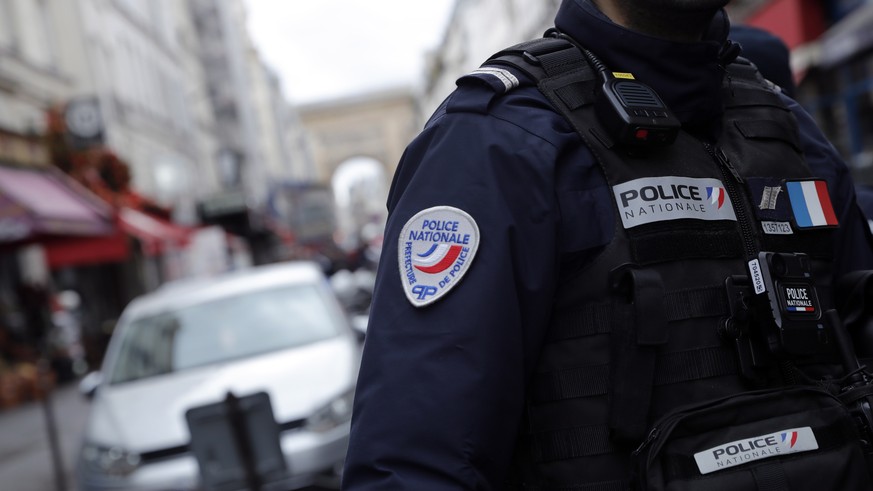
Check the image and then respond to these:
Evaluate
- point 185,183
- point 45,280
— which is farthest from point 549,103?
point 185,183

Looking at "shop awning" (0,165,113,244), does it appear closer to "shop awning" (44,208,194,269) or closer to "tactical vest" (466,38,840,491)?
"shop awning" (44,208,194,269)

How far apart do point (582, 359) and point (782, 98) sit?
31.8 inches

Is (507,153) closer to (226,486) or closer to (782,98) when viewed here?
(782,98)

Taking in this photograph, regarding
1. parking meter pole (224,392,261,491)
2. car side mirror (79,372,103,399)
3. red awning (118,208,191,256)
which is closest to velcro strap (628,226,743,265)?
parking meter pole (224,392,261,491)

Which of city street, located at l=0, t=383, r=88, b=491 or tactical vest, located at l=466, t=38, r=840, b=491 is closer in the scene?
tactical vest, located at l=466, t=38, r=840, b=491

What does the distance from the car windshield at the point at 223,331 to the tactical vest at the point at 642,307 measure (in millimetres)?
4781

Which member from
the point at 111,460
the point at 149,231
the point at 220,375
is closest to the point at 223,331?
the point at 220,375

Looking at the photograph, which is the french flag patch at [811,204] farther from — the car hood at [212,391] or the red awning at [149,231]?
the red awning at [149,231]

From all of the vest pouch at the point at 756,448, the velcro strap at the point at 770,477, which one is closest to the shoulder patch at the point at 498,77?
the vest pouch at the point at 756,448

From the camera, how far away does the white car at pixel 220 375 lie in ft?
16.8

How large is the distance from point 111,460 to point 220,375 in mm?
857

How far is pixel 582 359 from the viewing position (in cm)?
138

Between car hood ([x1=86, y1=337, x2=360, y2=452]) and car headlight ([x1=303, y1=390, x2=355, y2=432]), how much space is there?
33 mm

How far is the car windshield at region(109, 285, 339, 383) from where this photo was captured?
6113 mm
